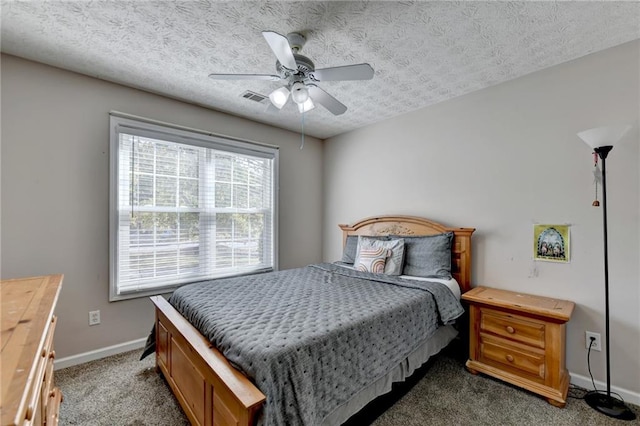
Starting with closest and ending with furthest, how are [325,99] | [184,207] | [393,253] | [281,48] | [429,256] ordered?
1. [281,48]
2. [325,99]
3. [429,256]
4. [393,253]
5. [184,207]

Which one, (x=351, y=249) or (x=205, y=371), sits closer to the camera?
(x=205, y=371)

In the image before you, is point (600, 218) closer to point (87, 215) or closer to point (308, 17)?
point (308, 17)

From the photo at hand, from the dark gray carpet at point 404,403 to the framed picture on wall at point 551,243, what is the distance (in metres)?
0.98

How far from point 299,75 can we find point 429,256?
6.52 ft

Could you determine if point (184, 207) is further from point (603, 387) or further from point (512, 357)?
point (603, 387)

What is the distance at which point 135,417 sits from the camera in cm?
178

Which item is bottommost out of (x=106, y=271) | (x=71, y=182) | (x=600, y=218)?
(x=106, y=271)

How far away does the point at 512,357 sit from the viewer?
2.12 m

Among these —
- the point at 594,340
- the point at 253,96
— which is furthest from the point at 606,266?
the point at 253,96

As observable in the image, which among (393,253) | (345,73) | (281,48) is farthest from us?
(393,253)

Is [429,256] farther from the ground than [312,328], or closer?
farther from the ground

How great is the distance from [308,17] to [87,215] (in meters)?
2.43

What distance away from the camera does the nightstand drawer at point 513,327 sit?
6.65 feet

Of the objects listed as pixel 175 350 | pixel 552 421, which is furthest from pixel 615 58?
pixel 175 350
